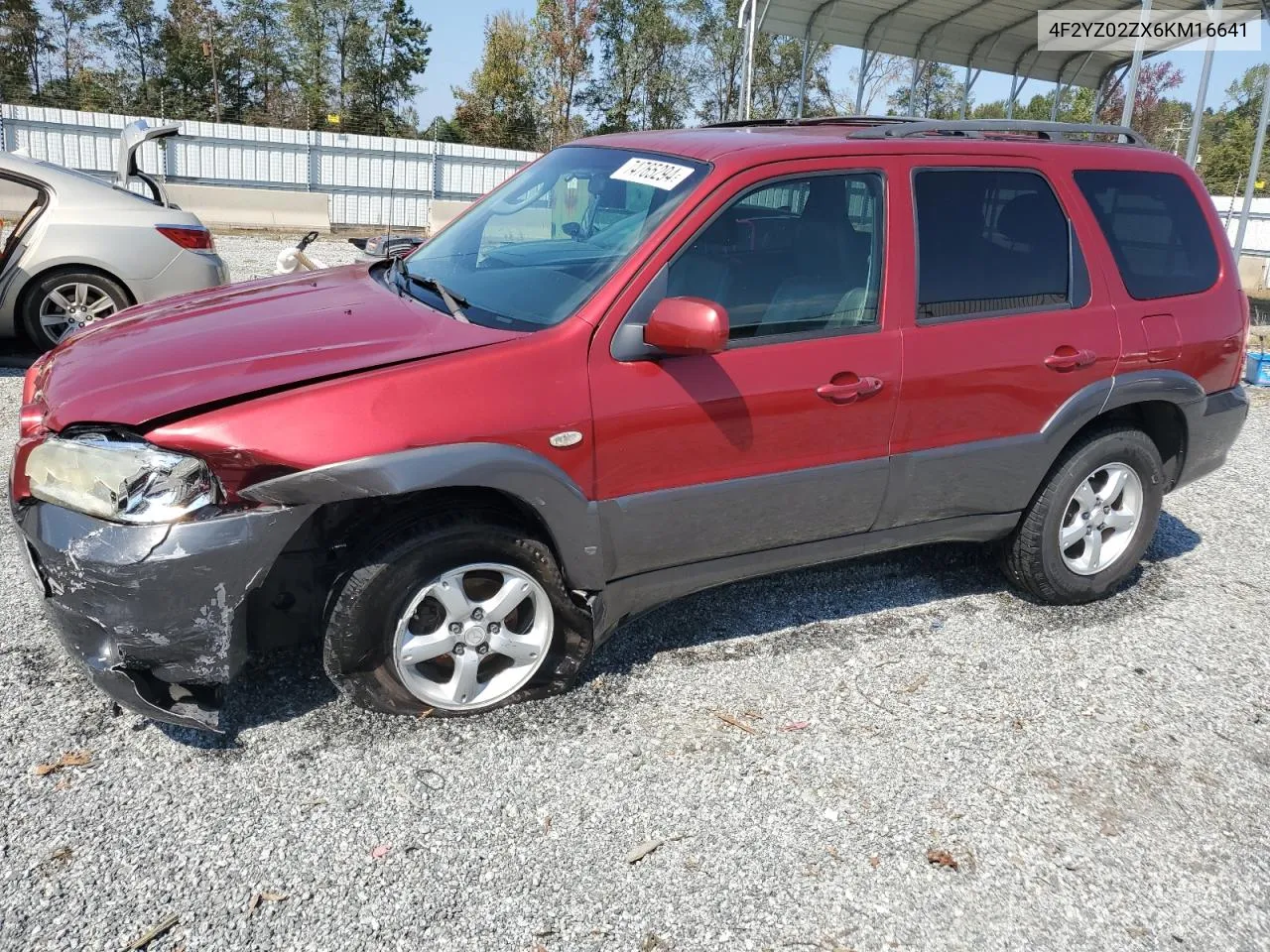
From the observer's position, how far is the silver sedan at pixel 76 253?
23.9ft

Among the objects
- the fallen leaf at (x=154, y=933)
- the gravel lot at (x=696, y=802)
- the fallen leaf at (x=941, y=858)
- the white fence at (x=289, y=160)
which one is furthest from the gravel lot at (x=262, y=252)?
the fallen leaf at (x=941, y=858)

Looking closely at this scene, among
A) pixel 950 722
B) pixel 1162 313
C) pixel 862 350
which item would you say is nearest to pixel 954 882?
pixel 950 722

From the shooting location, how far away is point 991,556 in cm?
469

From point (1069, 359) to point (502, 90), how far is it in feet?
146

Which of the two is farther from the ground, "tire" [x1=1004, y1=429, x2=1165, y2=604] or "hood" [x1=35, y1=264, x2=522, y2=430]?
"hood" [x1=35, y1=264, x2=522, y2=430]

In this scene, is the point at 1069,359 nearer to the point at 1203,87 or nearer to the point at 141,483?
the point at 141,483

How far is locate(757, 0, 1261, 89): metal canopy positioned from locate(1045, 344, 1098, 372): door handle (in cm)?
1307

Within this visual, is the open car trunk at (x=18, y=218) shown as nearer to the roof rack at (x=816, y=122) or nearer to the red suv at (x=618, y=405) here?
the red suv at (x=618, y=405)

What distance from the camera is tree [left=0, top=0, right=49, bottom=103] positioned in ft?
137

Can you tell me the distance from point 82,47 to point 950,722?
5378 cm

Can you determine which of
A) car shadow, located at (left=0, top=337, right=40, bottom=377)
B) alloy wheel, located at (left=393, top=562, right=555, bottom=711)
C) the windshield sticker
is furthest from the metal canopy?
alloy wheel, located at (left=393, top=562, right=555, bottom=711)

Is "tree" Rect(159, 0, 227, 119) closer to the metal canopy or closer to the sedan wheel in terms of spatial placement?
the metal canopy

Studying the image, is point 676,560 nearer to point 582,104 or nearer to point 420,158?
point 420,158

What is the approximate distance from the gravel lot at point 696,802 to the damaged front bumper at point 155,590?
1.09 ft
